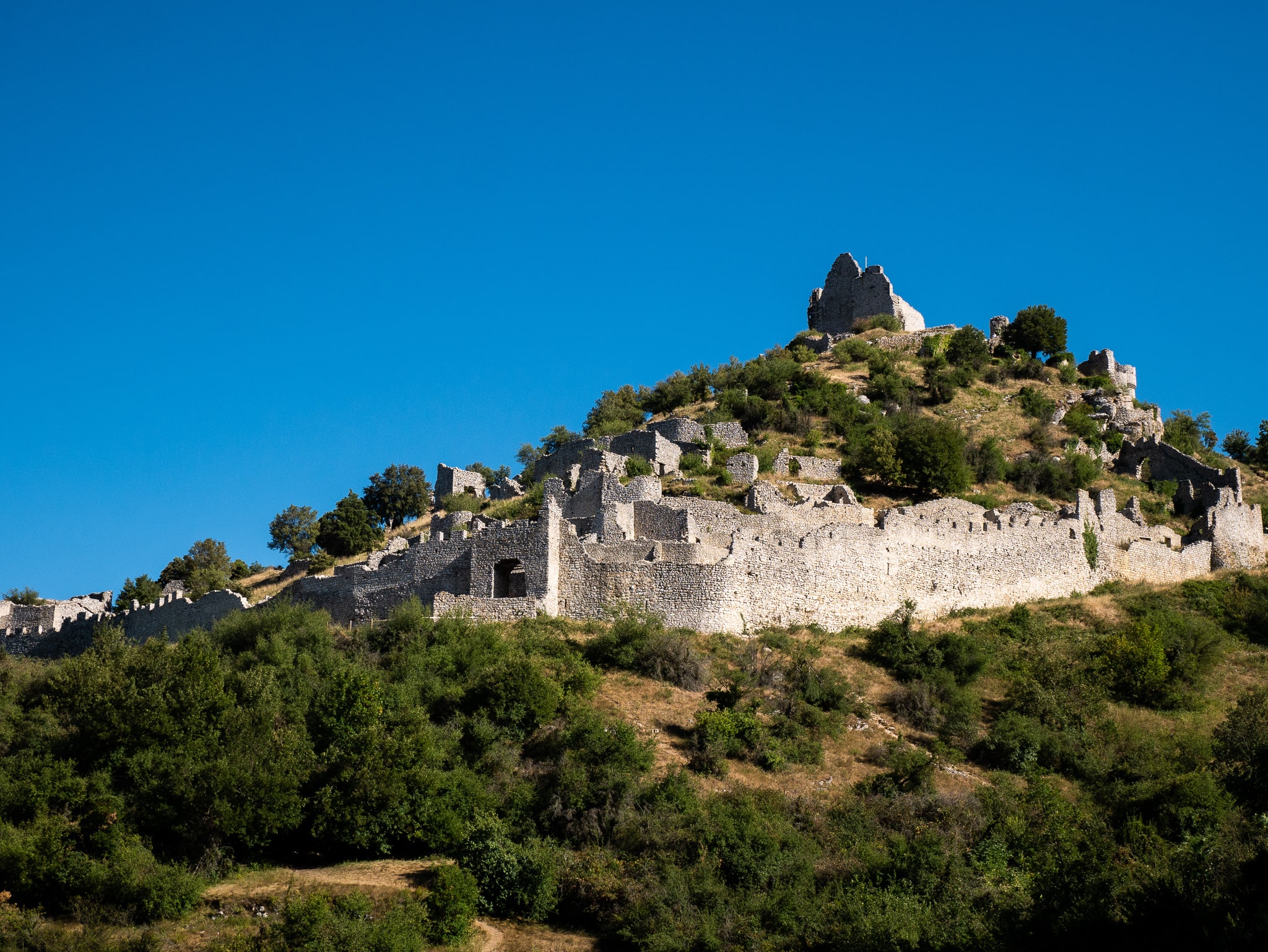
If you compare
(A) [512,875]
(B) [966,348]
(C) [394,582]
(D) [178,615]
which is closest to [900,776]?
(A) [512,875]

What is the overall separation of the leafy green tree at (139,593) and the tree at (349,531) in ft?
21.8

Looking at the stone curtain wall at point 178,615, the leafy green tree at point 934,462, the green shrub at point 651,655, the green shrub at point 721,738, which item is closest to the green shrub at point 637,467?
the leafy green tree at point 934,462

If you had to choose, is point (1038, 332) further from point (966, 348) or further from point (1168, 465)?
point (1168, 465)

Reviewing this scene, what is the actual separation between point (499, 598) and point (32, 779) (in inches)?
464

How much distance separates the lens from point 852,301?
7281 cm

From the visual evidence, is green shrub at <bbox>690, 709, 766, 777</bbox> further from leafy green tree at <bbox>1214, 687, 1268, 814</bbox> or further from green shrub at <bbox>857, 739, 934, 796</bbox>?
leafy green tree at <bbox>1214, 687, 1268, 814</bbox>

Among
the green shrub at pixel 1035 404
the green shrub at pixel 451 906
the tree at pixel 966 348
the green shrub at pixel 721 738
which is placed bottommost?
the green shrub at pixel 451 906

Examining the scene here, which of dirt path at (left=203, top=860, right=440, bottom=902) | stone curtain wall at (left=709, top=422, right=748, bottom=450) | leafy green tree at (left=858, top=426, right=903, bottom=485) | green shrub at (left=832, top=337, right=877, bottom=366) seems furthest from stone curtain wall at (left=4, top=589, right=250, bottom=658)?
green shrub at (left=832, top=337, right=877, bottom=366)

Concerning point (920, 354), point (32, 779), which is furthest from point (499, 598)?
point (920, 354)

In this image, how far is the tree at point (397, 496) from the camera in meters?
59.4

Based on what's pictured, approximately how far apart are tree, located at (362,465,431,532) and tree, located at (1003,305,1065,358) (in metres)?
28.6

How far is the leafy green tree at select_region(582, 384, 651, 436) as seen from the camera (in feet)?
184

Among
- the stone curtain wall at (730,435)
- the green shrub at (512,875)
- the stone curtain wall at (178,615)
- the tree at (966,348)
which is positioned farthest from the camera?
the tree at (966,348)

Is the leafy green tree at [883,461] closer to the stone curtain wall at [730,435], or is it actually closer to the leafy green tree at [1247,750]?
the stone curtain wall at [730,435]
